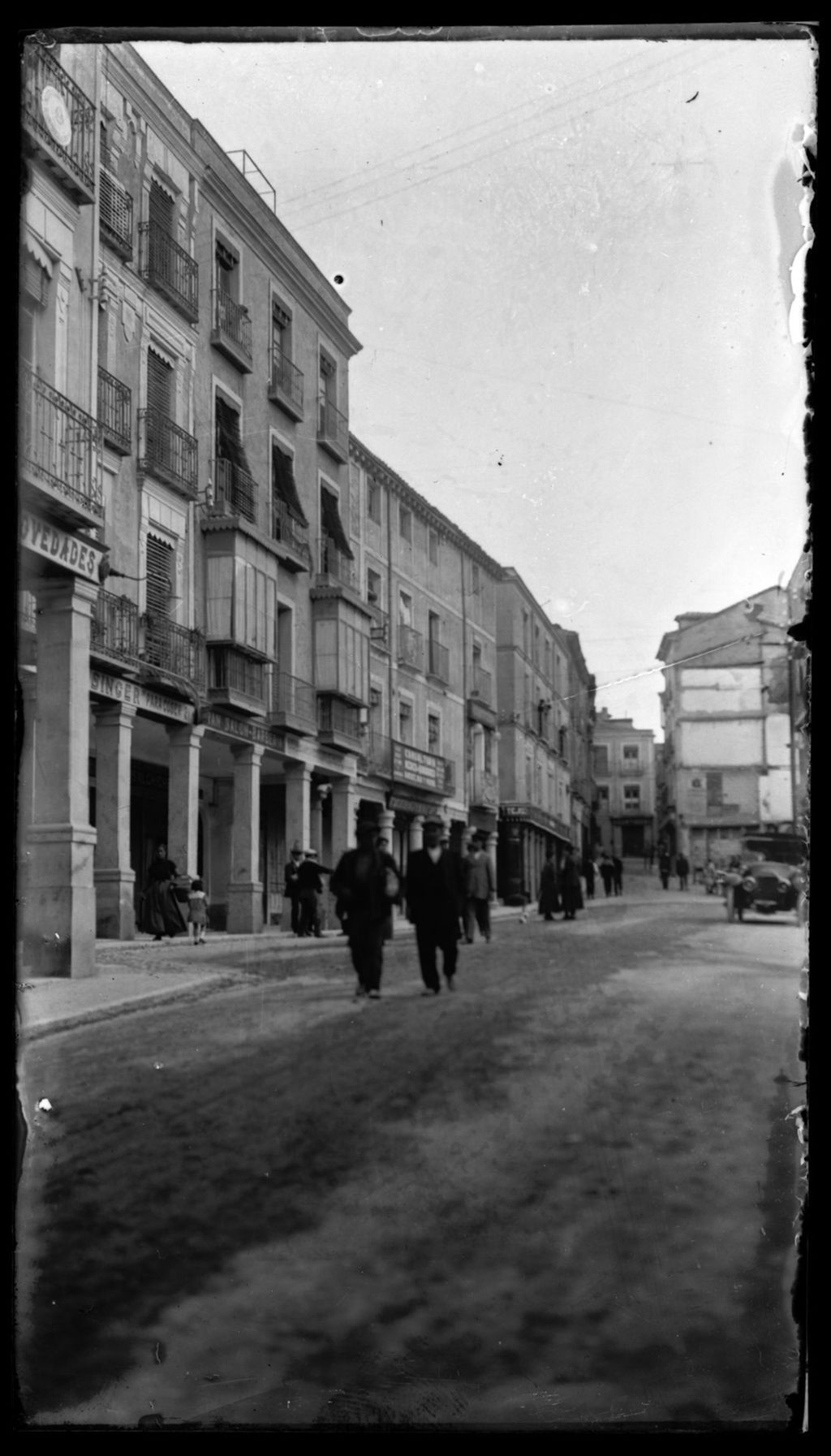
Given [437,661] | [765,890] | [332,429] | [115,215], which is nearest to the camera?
[115,215]

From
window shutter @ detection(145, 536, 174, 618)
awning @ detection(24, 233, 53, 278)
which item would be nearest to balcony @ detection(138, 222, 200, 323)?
awning @ detection(24, 233, 53, 278)

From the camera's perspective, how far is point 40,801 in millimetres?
3846

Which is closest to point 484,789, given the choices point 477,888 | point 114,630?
point 477,888

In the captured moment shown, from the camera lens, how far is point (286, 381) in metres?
4.34

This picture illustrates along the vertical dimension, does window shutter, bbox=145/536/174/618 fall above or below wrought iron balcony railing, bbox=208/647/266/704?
above

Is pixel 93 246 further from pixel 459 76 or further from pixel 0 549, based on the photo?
pixel 459 76

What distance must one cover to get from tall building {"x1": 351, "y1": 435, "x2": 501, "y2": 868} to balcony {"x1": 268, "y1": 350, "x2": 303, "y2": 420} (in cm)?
23

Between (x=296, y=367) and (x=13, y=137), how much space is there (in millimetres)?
1073

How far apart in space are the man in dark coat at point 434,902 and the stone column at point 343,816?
223mm

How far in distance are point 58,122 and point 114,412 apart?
0.86m

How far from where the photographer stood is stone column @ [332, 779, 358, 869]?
14.1ft

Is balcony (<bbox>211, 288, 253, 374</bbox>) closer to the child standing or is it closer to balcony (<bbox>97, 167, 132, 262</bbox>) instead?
balcony (<bbox>97, 167, 132, 262</bbox>)

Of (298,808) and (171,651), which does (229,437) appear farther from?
(298,808)

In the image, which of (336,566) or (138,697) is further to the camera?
(336,566)
